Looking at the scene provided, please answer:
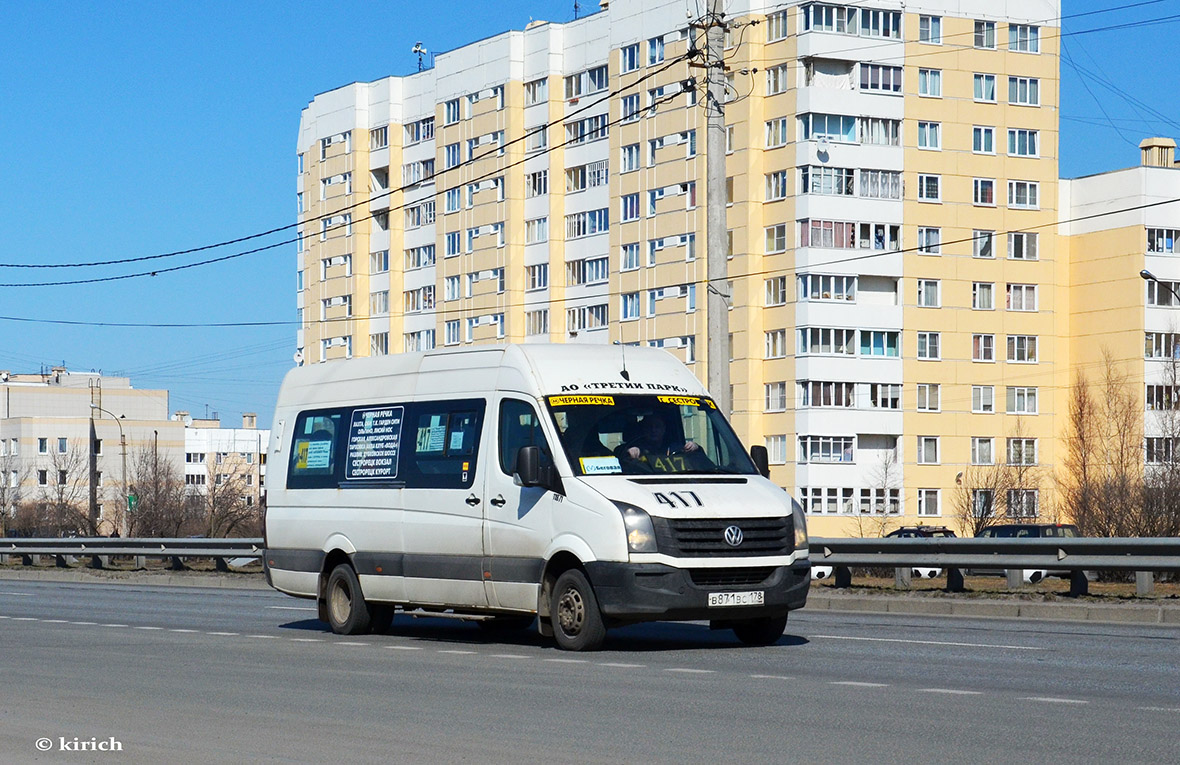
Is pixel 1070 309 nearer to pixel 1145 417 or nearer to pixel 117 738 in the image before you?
pixel 1145 417

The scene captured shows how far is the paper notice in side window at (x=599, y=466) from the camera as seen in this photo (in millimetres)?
14703

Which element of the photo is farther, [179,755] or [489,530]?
[489,530]

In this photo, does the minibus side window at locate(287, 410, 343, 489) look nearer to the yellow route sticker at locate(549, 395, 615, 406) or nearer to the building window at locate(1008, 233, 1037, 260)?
the yellow route sticker at locate(549, 395, 615, 406)

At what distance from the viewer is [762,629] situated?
15078 mm

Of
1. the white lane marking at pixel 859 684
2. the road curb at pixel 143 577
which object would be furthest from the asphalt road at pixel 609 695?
the road curb at pixel 143 577

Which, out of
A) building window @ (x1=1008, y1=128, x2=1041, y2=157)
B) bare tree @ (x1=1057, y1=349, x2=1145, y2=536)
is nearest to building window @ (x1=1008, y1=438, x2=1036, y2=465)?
bare tree @ (x1=1057, y1=349, x2=1145, y2=536)

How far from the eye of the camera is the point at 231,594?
27.4m

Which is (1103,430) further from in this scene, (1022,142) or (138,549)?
(138,549)

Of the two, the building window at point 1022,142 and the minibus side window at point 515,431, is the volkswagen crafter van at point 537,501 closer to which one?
the minibus side window at point 515,431

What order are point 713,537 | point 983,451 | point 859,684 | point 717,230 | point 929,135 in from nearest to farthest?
point 859,684
point 713,537
point 717,230
point 929,135
point 983,451

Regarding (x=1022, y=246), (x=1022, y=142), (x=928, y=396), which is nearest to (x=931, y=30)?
(x=1022, y=142)

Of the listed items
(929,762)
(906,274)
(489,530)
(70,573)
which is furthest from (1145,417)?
(929,762)

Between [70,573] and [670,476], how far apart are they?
24.3 meters

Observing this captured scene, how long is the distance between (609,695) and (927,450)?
7677 cm
